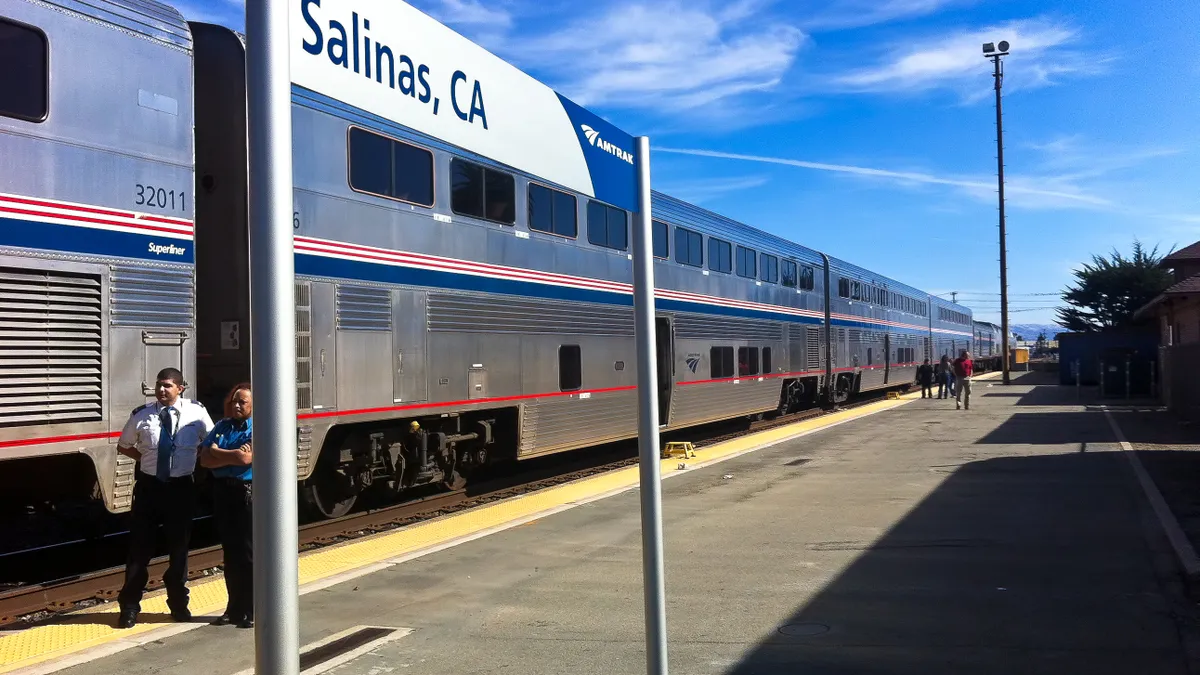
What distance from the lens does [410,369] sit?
9.60 m

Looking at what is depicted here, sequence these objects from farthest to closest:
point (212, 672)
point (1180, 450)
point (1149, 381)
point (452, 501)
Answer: point (1149, 381) → point (1180, 450) → point (452, 501) → point (212, 672)

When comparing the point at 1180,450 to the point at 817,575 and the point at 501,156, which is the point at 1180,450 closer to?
the point at 817,575

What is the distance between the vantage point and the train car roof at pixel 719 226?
15798 mm

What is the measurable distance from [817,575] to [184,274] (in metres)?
5.23

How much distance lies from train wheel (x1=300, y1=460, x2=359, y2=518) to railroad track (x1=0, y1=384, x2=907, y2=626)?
0.51 ft

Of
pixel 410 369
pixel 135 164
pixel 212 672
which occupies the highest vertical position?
pixel 135 164

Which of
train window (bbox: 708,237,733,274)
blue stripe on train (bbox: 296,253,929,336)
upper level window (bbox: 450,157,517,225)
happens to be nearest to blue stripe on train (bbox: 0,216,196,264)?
blue stripe on train (bbox: 296,253,929,336)

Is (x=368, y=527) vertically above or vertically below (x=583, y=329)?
below

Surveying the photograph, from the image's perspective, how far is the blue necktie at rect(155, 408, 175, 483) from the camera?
20.2 ft

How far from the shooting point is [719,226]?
18.4 metres

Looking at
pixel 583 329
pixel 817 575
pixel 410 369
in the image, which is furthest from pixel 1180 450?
pixel 410 369

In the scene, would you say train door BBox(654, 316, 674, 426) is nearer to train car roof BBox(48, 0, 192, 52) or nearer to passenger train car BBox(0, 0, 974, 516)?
passenger train car BBox(0, 0, 974, 516)

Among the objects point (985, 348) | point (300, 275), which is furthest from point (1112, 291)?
point (300, 275)

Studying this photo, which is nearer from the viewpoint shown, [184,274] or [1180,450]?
[184,274]
